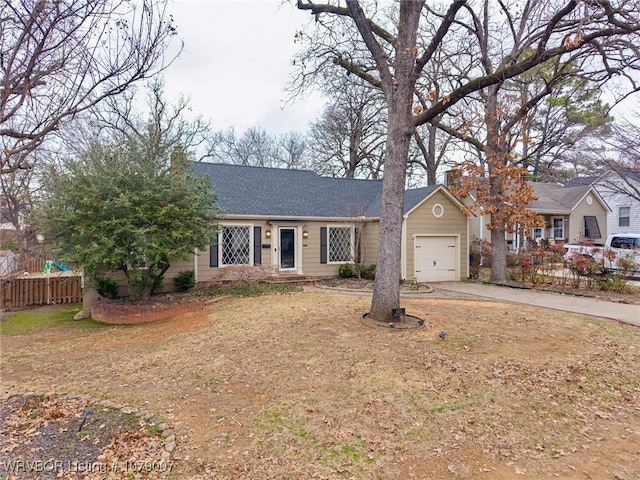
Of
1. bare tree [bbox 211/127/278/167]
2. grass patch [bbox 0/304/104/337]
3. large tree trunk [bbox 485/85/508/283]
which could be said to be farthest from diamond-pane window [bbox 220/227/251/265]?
bare tree [bbox 211/127/278/167]

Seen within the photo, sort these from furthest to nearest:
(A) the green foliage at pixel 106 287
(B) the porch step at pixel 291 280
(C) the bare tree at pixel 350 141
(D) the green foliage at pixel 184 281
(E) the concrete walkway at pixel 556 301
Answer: (C) the bare tree at pixel 350 141
(B) the porch step at pixel 291 280
(D) the green foliage at pixel 184 281
(A) the green foliage at pixel 106 287
(E) the concrete walkway at pixel 556 301

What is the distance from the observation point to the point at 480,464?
9.91 feet

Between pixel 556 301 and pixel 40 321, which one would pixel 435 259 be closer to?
pixel 556 301

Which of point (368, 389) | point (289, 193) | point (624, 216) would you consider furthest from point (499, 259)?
point (624, 216)

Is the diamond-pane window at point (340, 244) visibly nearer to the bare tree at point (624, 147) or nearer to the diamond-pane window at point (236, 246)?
the diamond-pane window at point (236, 246)

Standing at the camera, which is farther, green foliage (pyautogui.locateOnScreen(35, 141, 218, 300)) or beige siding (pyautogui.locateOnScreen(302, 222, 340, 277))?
beige siding (pyautogui.locateOnScreen(302, 222, 340, 277))

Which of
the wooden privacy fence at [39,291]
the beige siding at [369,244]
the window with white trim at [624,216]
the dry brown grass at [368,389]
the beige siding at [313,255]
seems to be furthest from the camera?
the window with white trim at [624,216]

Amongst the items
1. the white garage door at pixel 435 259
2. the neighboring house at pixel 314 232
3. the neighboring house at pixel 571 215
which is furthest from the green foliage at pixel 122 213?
the neighboring house at pixel 571 215

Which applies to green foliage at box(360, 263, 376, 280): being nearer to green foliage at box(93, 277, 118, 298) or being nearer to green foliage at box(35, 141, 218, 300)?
green foliage at box(35, 141, 218, 300)

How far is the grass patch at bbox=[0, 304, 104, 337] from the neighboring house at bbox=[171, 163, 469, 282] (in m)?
3.90

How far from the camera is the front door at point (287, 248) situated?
13086mm

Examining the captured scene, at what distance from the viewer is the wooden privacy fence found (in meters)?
10.2

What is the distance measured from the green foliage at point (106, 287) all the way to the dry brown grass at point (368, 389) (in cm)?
213

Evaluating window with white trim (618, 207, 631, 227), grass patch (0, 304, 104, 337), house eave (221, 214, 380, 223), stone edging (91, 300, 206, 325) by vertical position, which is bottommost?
grass patch (0, 304, 104, 337)
